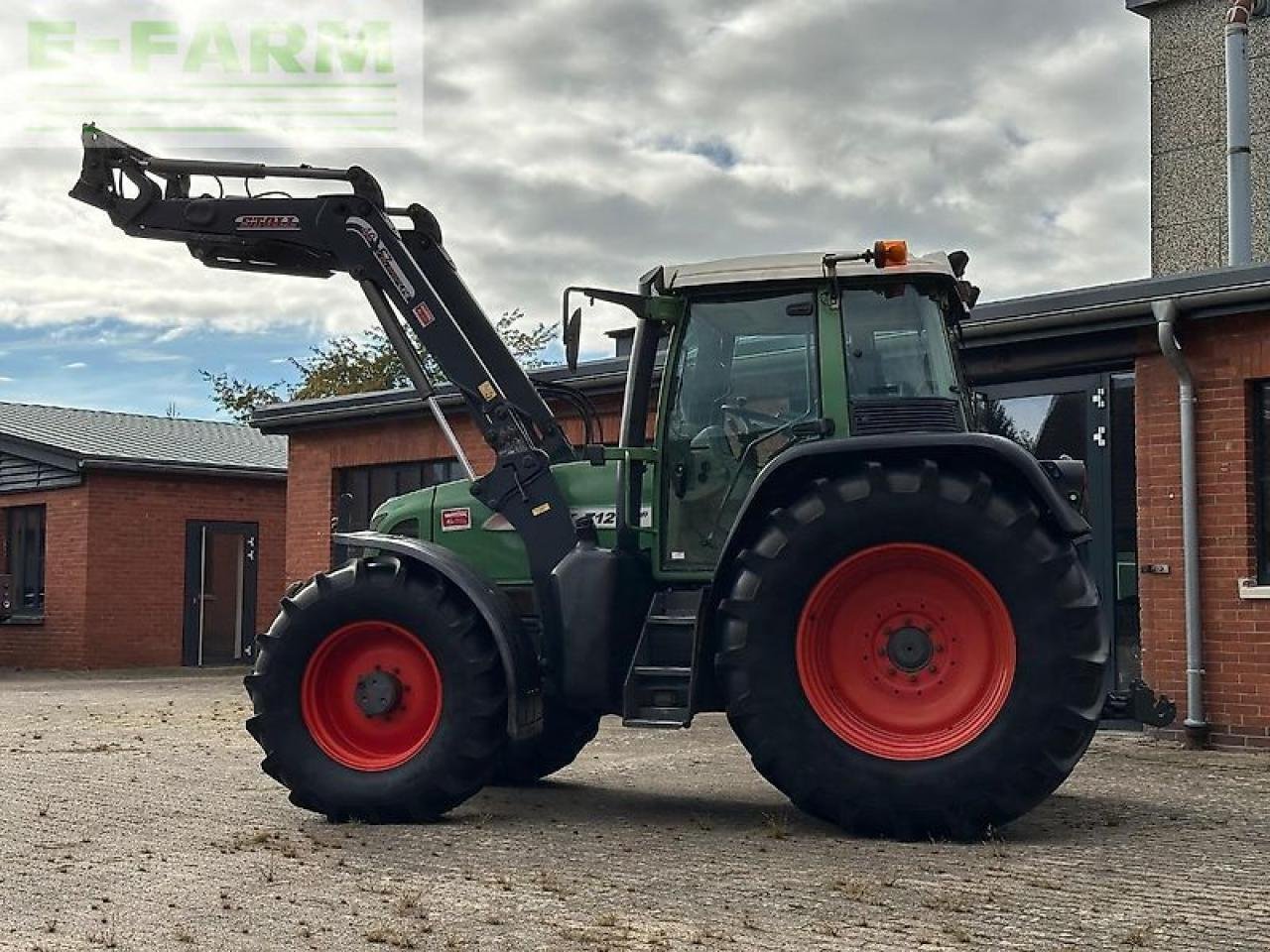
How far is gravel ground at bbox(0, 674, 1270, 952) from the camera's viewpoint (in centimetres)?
501

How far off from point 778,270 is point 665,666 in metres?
1.95

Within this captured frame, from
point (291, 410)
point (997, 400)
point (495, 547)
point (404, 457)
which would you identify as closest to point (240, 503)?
point (291, 410)

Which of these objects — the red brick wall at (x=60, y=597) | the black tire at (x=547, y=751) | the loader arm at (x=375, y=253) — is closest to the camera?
the loader arm at (x=375, y=253)

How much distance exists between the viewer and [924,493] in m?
6.68

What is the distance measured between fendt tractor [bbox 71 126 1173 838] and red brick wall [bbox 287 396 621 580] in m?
8.24

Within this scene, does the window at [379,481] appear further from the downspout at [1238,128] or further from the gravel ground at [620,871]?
the downspout at [1238,128]

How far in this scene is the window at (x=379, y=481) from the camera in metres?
16.8

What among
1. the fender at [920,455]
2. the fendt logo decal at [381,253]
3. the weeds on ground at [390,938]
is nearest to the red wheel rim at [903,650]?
the fender at [920,455]

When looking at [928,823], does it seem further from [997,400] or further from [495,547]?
[997,400]

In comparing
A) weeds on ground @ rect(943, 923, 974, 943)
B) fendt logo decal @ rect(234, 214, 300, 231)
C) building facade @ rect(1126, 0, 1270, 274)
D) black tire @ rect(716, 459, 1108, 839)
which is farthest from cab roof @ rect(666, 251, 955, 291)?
building facade @ rect(1126, 0, 1270, 274)

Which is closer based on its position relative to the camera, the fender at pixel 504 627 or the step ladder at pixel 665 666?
the step ladder at pixel 665 666

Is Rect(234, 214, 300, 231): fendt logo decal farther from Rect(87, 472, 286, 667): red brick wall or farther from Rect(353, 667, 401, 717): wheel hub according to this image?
Rect(87, 472, 286, 667): red brick wall

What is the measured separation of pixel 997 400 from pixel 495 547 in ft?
18.1

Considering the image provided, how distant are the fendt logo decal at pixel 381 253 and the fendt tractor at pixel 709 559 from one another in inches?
0.5
